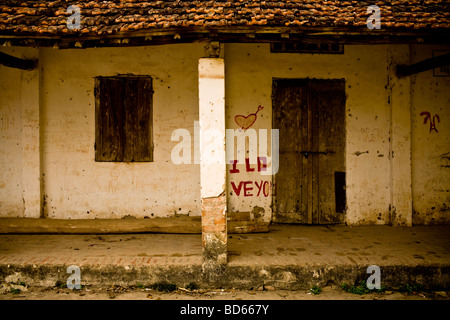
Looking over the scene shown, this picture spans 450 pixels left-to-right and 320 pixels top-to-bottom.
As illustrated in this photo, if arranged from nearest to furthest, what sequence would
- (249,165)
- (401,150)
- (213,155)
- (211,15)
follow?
(211,15) → (213,155) → (401,150) → (249,165)

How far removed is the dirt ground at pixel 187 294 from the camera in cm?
449

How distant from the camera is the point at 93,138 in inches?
263

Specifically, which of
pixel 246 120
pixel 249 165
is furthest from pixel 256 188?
pixel 246 120

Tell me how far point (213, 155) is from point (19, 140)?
4501mm

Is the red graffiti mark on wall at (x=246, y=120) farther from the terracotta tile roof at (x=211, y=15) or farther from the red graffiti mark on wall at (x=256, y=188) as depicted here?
the terracotta tile roof at (x=211, y=15)

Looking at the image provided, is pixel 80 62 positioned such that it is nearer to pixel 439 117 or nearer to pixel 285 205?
pixel 285 205

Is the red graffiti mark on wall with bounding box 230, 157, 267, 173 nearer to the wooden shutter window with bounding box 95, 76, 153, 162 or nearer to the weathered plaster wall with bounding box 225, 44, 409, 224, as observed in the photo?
the weathered plaster wall with bounding box 225, 44, 409, 224

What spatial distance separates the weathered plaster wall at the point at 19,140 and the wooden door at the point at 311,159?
488 cm

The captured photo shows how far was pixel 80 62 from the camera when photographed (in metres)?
6.66

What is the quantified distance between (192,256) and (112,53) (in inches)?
173

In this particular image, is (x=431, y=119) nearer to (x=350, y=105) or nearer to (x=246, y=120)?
(x=350, y=105)

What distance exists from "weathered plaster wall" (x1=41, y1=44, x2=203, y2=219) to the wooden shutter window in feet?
0.44

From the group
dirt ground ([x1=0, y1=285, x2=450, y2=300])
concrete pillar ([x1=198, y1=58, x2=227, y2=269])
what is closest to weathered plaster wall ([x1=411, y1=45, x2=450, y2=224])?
dirt ground ([x1=0, y1=285, x2=450, y2=300])

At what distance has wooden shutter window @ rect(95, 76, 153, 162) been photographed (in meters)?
6.64
